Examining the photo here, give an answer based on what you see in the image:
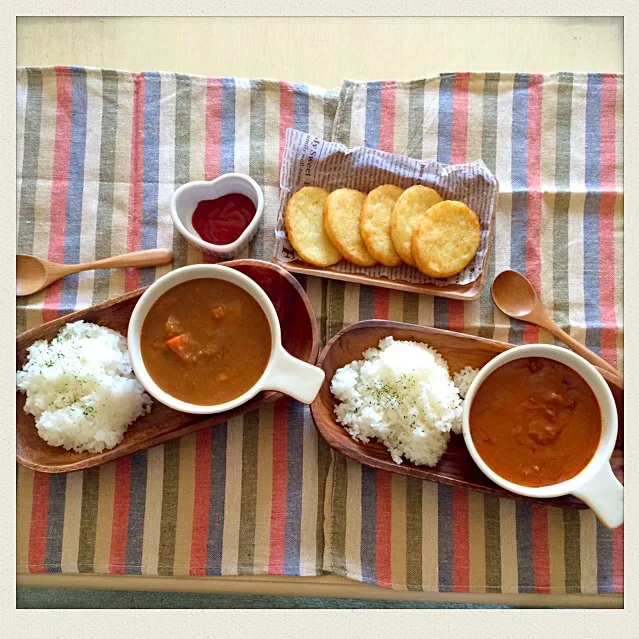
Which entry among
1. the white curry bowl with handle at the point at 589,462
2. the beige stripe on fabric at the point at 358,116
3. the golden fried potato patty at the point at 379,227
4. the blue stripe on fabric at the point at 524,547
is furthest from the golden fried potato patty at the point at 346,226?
the blue stripe on fabric at the point at 524,547

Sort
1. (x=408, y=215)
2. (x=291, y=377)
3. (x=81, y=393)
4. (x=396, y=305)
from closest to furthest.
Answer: (x=291, y=377), (x=81, y=393), (x=408, y=215), (x=396, y=305)

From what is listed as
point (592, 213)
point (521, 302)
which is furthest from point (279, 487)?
point (592, 213)

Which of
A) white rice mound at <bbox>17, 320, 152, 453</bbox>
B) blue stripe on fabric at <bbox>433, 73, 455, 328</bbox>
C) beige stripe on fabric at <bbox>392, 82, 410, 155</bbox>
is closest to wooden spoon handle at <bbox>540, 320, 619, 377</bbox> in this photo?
blue stripe on fabric at <bbox>433, 73, 455, 328</bbox>

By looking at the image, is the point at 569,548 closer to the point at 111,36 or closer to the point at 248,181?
the point at 248,181

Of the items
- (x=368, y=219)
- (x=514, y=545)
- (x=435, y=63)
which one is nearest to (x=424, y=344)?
(x=368, y=219)

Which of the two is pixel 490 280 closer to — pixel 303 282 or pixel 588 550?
pixel 303 282

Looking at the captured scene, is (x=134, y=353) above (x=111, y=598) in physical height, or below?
above
